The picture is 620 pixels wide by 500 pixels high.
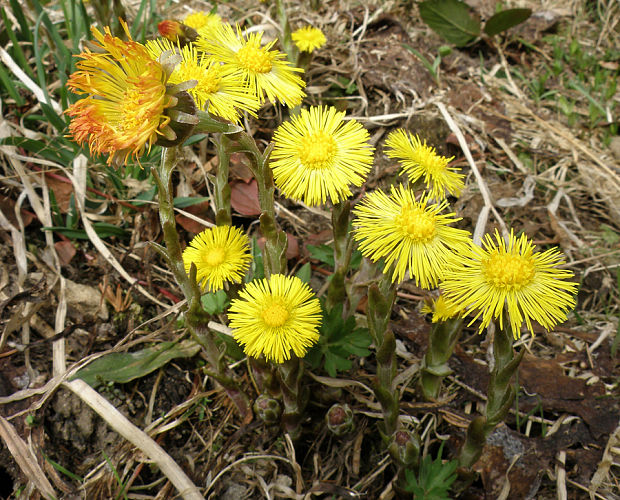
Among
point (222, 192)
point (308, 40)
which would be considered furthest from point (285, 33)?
point (222, 192)

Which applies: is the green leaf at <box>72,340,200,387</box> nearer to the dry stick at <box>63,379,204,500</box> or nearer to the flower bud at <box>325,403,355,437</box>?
the dry stick at <box>63,379,204,500</box>

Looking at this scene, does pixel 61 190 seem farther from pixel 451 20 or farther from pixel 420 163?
pixel 451 20

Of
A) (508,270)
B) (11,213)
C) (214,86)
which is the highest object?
(214,86)

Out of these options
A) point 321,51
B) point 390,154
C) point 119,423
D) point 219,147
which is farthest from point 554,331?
point 321,51

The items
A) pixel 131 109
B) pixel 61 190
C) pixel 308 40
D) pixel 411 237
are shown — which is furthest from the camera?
pixel 308 40

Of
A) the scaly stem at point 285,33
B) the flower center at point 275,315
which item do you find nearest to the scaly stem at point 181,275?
the flower center at point 275,315

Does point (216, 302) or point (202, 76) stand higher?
point (202, 76)

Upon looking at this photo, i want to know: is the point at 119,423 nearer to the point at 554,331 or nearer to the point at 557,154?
the point at 554,331

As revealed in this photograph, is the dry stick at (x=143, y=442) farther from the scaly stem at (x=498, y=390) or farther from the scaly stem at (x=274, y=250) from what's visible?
the scaly stem at (x=498, y=390)
